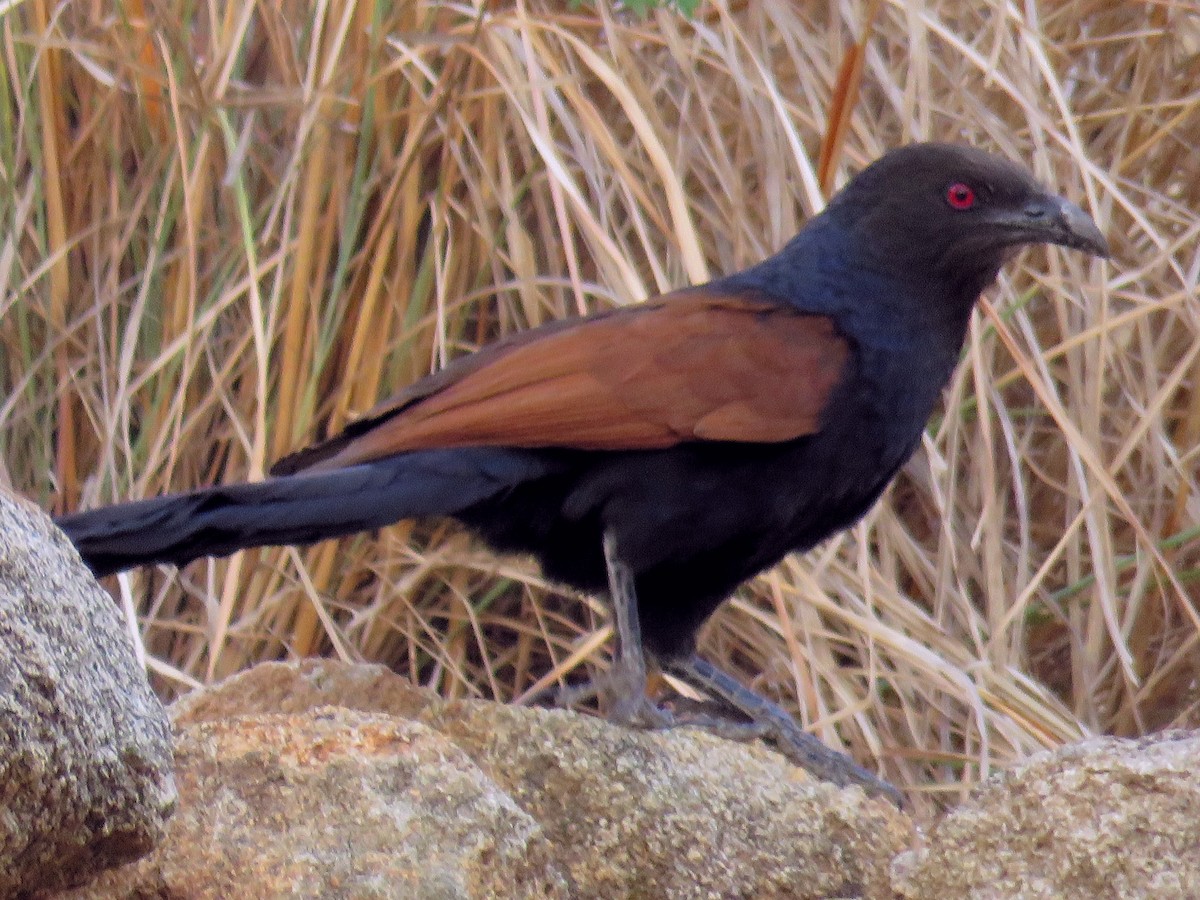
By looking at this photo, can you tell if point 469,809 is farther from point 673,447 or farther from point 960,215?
point 960,215

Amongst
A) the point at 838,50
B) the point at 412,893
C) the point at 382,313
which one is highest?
the point at 838,50

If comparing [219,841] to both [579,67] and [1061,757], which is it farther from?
[579,67]

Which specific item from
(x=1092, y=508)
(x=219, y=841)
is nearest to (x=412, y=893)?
(x=219, y=841)

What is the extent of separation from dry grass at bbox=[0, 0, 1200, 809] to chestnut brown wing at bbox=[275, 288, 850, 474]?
40cm

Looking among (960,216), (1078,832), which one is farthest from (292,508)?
(960,216)

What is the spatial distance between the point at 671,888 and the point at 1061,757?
430 mm

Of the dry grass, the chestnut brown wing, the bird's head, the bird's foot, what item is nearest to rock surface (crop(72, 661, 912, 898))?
the bird's foot

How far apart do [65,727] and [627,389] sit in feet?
4.10

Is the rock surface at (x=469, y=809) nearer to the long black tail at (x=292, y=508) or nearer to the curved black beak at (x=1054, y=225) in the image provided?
the long black tail at (x=292, y=508)

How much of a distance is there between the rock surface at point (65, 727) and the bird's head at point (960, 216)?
63.4 inches

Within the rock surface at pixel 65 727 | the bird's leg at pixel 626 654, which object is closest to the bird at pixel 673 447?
the bird's leg at pixel 626 654

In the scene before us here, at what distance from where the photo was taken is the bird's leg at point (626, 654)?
2.29m

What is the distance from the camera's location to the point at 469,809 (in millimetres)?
1481

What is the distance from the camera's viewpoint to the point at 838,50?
3.25 meters
